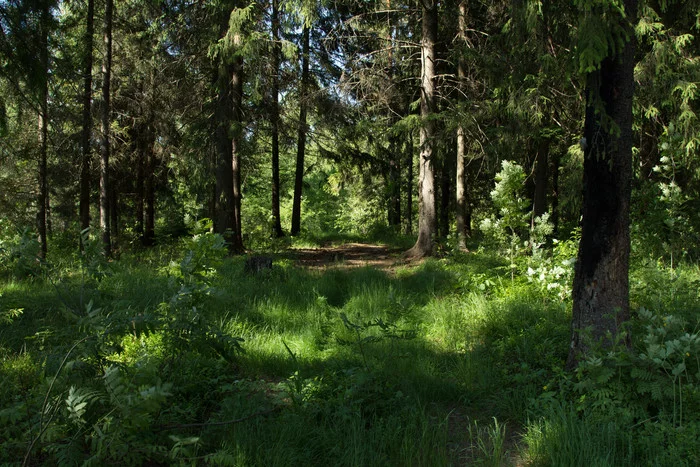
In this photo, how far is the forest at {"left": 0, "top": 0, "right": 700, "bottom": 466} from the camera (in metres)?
2.95

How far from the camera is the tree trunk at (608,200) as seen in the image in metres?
3.66

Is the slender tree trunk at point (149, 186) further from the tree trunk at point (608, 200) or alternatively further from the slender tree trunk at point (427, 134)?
the tree trunk at point (608, 200)

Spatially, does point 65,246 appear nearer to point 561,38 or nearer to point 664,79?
point 561,38

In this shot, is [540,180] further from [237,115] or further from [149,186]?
[149,186]

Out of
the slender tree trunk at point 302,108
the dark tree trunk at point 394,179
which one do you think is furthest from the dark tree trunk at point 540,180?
the slender tree trunk at point 302,108

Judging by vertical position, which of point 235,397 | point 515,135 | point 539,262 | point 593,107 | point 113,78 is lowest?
point 235,397

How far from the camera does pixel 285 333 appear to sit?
544 cm

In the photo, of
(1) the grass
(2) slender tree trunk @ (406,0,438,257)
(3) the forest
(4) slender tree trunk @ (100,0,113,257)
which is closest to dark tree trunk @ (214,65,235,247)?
(3) the forest

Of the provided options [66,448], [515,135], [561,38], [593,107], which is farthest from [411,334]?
[515,135]

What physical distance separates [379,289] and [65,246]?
39.7 feet

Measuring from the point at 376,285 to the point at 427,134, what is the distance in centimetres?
480

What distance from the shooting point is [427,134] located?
35.4ft

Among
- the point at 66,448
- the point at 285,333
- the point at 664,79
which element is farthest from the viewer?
the point at 664,79

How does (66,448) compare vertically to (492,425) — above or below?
above
